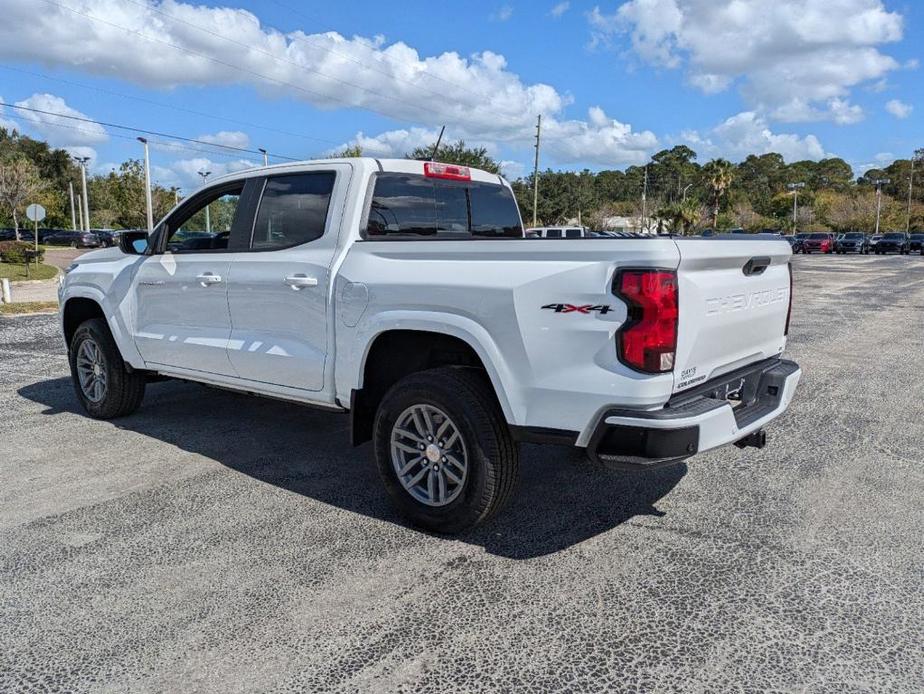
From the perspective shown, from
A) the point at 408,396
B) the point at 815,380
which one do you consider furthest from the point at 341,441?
the point at 815,380

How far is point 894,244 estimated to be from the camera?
51438 millimetres

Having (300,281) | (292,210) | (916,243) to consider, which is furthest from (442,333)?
(916,243)

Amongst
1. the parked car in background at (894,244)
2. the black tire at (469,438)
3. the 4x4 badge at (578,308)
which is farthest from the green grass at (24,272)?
the parked car in background at (894,244)

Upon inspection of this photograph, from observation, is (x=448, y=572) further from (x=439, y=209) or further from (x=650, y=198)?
(x=650, y=198)

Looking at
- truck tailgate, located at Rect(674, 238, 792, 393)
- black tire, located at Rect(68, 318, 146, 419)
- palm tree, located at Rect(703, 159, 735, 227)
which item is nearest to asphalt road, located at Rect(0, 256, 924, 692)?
black tire, located at Rect(68, 318, 146, 419)

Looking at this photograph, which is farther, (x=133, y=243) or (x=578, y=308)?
(x=133, y=243)

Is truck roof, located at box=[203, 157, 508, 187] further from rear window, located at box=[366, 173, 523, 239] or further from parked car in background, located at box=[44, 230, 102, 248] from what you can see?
parked car in background, located at box=[44, 230, 102, 248]

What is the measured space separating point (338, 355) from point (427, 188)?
4.39 ft

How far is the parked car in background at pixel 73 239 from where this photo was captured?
176 feet

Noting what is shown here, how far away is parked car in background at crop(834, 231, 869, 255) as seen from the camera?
52.4m

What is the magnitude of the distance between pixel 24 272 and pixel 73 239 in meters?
34.9

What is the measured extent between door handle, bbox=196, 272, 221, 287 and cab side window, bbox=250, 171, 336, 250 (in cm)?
37

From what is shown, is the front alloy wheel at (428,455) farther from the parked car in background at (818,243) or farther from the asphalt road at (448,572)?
the parked car in background at (818,243)

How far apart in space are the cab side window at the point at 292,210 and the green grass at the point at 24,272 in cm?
2226
